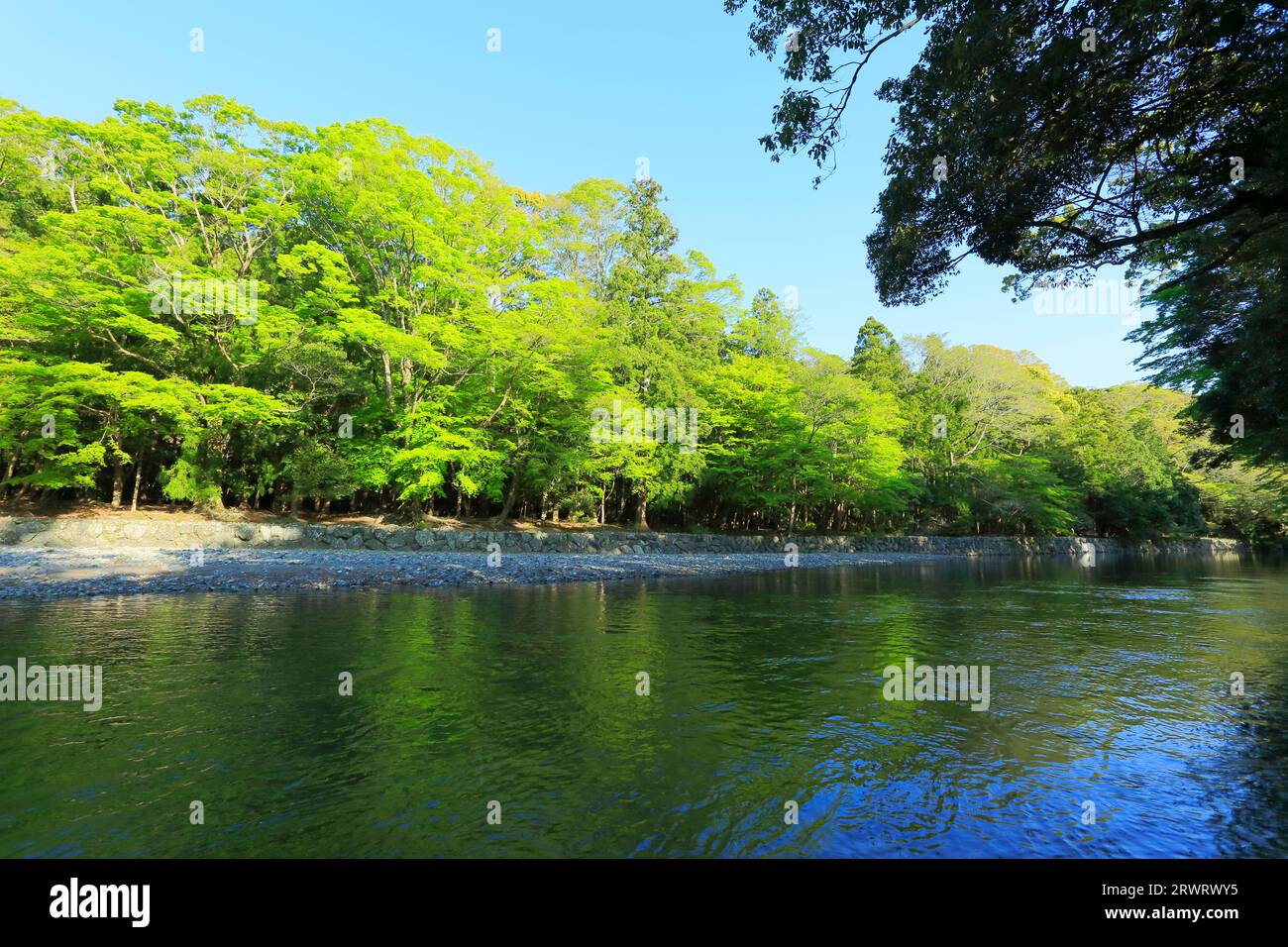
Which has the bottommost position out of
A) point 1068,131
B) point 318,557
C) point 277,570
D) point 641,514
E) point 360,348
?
point 277,570

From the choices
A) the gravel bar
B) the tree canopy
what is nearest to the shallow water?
the gravel bar

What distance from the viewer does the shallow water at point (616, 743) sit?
3889 millimetres

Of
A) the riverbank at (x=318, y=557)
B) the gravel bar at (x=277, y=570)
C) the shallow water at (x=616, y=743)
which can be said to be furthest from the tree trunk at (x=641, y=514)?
the shallow water at (x=616, y=743)

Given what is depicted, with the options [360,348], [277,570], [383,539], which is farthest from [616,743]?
[360,348]

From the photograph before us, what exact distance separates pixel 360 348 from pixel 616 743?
2665 cm

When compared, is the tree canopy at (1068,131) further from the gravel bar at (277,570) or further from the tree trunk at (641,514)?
the tree trunk at (641,514)

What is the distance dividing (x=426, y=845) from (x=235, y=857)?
107 centimetres

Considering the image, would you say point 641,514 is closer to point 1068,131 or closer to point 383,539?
point 383,539

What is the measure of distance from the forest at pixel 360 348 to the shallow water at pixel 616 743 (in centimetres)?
1389

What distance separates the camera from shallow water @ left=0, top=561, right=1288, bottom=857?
3889mm

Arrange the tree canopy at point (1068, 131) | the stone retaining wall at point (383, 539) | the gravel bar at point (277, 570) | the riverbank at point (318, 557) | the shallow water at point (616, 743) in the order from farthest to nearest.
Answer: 1. the stone retaining wall at point (383, 539)
2. the riverbank at point (318, 557)
3. the gravel bar at point (277, 570)
4. the tree canopy at point (1068, 131)
5. the shallow water at point (616, 743)

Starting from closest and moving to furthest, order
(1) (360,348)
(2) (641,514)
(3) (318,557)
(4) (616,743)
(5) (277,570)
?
(4) (616,743) < (5) (277,570) < (3) (318,557) < (1) (360,348) < (2) (641,514)

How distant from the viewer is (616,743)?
547 centimetres

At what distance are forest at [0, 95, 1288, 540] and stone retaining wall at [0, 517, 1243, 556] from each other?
7.15 ft
